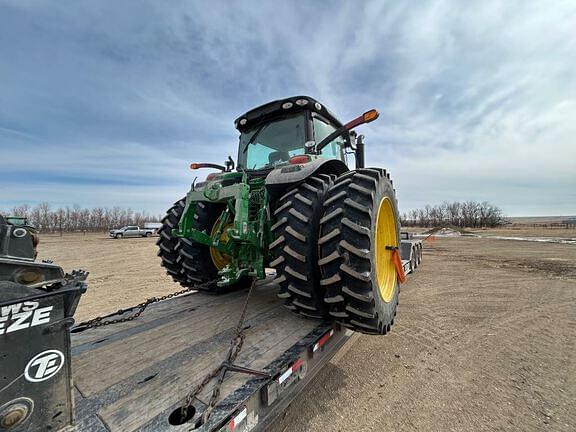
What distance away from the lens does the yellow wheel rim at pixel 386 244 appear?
9.03 ft

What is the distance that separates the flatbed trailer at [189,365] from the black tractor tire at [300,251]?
28 centimetres

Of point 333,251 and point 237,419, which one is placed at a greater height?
point 333,251

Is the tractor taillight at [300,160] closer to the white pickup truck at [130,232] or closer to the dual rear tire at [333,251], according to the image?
the dual rear tire at [333,251]

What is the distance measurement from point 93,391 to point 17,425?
0.56m

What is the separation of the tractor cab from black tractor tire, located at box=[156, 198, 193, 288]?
1144mm

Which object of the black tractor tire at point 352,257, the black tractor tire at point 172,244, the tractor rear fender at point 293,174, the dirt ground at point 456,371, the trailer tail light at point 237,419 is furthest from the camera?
the black tractor tire at point 172,244

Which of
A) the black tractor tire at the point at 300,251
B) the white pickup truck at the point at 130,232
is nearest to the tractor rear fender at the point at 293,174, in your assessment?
the black tractor tire at the point at 300,251

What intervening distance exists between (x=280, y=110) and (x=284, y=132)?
28 cm

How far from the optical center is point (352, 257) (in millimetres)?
2064

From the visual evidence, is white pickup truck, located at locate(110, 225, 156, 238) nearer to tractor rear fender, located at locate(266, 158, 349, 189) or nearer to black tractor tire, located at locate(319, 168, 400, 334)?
tractor rear fender, located at locate(266, 158, 349, 189)

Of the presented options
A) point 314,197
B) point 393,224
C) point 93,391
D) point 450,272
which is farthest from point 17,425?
point 450,272

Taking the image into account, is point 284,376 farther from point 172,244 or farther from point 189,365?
point 172,244

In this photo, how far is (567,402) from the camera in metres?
2.35

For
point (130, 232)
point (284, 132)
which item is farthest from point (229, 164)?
point (130, 232)
